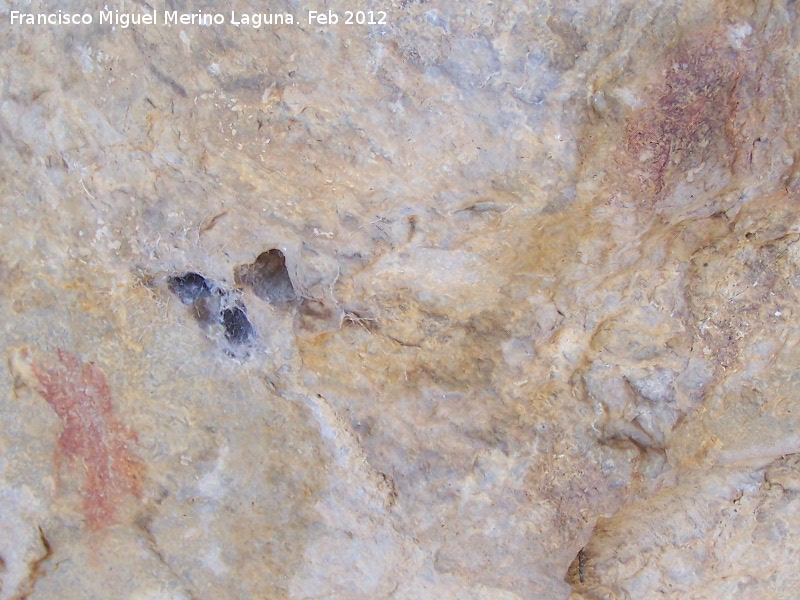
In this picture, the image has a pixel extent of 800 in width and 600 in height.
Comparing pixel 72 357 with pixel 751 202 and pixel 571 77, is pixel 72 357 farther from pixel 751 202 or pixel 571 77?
pixel 751 202

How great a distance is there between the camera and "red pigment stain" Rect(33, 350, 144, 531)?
188 cm

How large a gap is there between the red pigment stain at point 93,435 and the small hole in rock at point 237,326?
0.39 m

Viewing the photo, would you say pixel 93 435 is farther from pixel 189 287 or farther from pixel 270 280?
pixel 270 280

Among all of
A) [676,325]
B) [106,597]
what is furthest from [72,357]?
[676,325]

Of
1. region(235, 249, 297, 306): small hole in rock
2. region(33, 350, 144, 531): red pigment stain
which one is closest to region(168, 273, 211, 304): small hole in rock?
region(235, 249, 297, 306): small hole in rock

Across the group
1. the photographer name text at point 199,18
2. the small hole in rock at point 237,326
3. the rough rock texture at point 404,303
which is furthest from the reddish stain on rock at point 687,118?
the small hole in rock at point 237,326

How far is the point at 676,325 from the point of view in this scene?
67.1 inches

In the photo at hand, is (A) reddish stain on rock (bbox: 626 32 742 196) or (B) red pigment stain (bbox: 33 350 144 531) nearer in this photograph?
(A) reddish stain on rock (bbox: 626 32 742 196)

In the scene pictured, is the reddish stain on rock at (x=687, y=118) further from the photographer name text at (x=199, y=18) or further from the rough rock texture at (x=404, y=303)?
the photographer name text at (x=199, y=18)

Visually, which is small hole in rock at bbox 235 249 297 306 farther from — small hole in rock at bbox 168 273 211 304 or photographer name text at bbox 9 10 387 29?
photographer name text at bbox 9 10 387 29

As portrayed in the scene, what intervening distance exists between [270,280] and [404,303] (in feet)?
1.22

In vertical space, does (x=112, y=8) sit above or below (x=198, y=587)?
above

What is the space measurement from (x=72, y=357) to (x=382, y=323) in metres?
0.88

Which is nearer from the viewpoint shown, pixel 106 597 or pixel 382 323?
pixel 382 323
